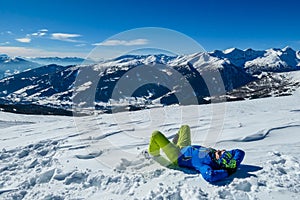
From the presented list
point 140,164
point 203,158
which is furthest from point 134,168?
point 203,158

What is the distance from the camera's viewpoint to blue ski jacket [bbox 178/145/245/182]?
7429mm

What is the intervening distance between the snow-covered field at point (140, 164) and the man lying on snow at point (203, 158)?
244 millimetres

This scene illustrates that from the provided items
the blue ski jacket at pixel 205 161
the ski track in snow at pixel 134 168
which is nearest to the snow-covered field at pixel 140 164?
the ski track in snow at pixel 134 168

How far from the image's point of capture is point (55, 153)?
11586 millimetres

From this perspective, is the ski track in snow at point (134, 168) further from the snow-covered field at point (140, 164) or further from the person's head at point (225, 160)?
the person's head at point (225, 160)

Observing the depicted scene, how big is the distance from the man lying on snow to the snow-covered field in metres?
0.24

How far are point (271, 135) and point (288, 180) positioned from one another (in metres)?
4.64

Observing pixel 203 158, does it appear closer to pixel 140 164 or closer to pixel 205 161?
pixel 205 161

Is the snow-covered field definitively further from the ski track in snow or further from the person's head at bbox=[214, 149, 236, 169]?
the person's head at bbox=[214, 149, 236, 169]

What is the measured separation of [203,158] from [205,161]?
107mm

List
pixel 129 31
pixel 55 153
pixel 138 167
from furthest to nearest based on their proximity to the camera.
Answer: pixel 129 31 → pixel 55 153 → pixel 138 167

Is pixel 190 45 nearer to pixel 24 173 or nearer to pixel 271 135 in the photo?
pixel 271 135

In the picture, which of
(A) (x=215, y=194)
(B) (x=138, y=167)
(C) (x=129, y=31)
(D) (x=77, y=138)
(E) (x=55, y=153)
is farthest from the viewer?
(D) (x=77, y=138)

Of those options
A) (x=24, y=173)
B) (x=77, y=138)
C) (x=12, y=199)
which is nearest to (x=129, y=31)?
(x=77, y=138)
